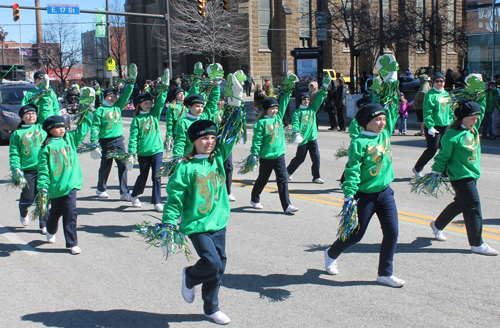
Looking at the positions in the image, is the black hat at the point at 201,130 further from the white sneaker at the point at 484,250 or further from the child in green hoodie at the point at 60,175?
the white sneaker at the point at 484,250

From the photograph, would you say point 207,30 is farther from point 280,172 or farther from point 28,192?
point 28,192

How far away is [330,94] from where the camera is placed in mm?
19062

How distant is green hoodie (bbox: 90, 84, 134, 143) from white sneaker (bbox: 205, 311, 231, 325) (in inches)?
196

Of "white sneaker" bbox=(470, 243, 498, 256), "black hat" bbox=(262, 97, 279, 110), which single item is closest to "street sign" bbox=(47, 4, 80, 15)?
"black hat" bbox=(262, 97, 279, 110)

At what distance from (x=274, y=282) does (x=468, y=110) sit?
2.63 metres

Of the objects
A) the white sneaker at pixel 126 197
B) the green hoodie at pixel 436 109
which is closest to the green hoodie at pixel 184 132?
the white sneaker at pixel 126 197

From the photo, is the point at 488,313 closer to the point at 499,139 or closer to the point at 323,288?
the point at 323,288

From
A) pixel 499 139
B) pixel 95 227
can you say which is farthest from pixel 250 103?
pixel 95 227

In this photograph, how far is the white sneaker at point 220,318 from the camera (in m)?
4.21

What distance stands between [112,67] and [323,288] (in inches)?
1037

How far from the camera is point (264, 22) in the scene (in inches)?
1644

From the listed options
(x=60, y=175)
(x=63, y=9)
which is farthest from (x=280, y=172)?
(x=63, y=9)

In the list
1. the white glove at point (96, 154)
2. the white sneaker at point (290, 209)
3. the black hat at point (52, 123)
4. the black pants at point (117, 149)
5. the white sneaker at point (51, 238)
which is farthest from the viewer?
the black pants at point (117, 149)

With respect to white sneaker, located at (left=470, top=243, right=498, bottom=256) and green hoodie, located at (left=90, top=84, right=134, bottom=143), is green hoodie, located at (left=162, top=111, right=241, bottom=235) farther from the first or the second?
green hoodie, located at (left=90, top=84, right=134, bottom=143)
